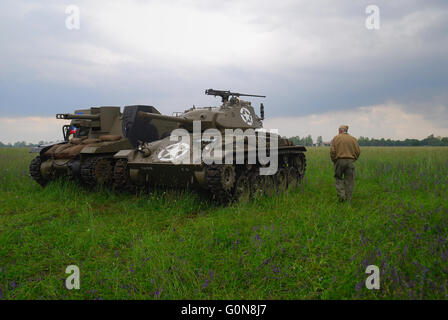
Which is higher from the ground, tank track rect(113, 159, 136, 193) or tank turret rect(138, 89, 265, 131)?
Result: tank turret rect(138, 89, 265, 131)

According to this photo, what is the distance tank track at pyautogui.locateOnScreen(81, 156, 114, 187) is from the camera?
741cm

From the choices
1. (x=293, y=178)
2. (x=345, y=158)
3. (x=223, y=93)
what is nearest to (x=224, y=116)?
(x=223, y=93)

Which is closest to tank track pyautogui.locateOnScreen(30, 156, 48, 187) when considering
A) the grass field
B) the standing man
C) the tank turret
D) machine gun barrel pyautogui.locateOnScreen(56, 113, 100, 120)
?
machine gun barrel pyautogui.locateOnScreen(56, 113, 100, 120)

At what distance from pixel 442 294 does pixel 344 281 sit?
0.79 meters

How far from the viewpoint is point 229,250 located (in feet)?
12.6

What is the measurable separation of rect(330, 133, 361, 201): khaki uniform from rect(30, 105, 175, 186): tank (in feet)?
17.3

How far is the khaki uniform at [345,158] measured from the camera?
641 cm

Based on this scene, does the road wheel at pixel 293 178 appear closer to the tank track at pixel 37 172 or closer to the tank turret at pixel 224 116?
the tank turret at pixel 224 116

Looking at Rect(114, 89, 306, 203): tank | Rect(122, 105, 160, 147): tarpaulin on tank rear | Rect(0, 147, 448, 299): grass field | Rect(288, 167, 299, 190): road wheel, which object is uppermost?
Rect(122, 105, 160, 147): tarpaulin on tank rear

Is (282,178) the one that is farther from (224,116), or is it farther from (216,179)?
(216,179)

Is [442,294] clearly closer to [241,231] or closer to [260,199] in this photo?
[241,231]

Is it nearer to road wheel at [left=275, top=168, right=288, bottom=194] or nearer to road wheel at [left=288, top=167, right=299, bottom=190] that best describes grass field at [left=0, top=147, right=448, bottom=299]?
road wheel at [left=275, top=168, right=288, bottom=194]

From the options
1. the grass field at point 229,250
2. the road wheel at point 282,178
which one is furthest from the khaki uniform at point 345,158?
the road wheel at point 282,178
